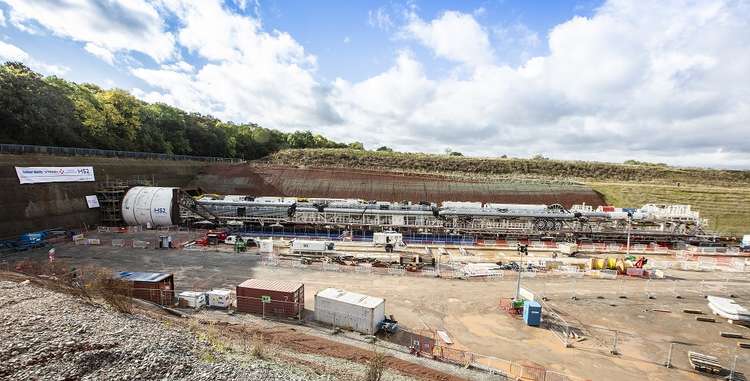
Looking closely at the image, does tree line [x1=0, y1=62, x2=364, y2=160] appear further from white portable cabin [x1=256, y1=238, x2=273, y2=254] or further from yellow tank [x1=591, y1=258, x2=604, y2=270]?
yellow tank [x1=591, y1=258, x2=604, y2=270]

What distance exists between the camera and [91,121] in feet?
177

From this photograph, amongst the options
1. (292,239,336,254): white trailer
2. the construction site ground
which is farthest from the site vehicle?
(292,239,336,254): white trailer

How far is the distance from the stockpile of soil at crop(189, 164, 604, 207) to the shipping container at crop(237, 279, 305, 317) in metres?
38.2

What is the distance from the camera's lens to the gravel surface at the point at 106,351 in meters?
11.5

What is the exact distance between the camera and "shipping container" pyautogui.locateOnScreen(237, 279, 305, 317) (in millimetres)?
20344

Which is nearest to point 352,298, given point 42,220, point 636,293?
point 636,293

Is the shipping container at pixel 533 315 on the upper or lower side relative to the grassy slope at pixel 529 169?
lower

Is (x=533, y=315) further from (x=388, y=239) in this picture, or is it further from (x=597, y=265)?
(x=388, y=239)

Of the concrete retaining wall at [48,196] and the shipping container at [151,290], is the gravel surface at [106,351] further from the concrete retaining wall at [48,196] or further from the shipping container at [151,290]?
the concrete retaining wall at [48,196]

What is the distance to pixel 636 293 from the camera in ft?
86.6

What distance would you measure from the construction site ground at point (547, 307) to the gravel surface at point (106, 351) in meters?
5.91

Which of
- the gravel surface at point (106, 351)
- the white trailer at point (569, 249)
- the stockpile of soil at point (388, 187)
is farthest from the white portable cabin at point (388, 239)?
the gravel surface at point (106, 351)

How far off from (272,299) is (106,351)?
888cm

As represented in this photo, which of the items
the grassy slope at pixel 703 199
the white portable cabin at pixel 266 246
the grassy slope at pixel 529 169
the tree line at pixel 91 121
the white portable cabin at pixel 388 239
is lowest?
the white portable cabin at pixel 266 246
